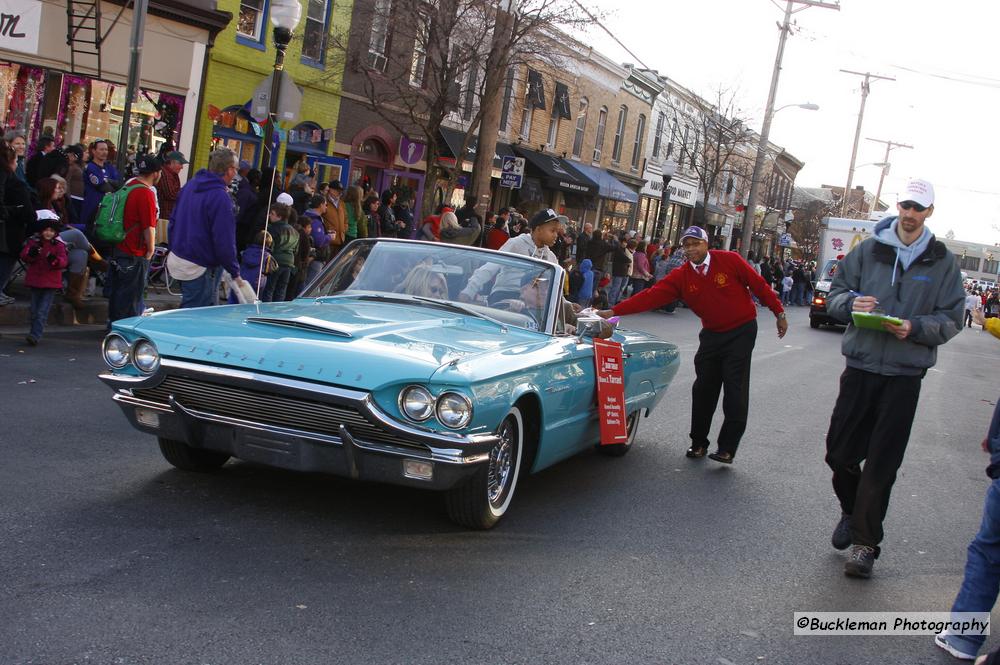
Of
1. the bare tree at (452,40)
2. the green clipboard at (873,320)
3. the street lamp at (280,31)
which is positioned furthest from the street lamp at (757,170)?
the green clipboard at (873,320)

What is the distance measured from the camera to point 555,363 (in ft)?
19.3

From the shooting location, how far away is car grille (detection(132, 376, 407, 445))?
15.8 ft

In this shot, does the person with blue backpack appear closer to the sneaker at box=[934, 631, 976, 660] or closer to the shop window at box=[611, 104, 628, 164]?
the sneaker at box=[934, 631, 976, 660]

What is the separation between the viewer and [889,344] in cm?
562

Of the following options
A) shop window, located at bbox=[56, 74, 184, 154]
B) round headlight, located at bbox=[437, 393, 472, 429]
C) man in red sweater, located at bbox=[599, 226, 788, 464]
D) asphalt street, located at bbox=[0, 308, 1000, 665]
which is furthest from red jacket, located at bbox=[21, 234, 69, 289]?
shop window, located at bbox=[56, 74, 184, 154]

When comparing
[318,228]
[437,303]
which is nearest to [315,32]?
[318,228]

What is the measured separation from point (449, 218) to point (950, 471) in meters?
9.56

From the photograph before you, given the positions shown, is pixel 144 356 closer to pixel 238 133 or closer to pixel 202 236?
pixel 202 236

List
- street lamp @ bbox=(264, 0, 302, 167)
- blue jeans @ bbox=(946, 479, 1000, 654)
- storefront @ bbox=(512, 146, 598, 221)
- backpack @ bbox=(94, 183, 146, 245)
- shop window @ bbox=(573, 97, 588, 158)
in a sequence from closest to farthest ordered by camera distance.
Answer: blue jeans @ bbox=(946, 479, 1000, 654), backpack @ bbox=(94, 183, 146, 245), street lamp @ bbox=(264, 0, 302, 167), storefront @ bbox=(512, 146, 598, 221), shop window @ bbox=(573, 97, 588, 158)

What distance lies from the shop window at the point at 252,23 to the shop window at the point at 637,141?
25.4 m

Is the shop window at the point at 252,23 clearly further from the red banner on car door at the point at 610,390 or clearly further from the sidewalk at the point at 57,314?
the red banner on car door at the point at 610,390

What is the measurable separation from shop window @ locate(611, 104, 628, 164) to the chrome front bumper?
3938 cm

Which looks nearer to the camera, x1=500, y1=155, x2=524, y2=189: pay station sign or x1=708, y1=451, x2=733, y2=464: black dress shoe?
x1=708, y1=451, x2=733, y2=464: black dress shoe

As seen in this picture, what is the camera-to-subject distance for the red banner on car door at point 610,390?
260 inches
